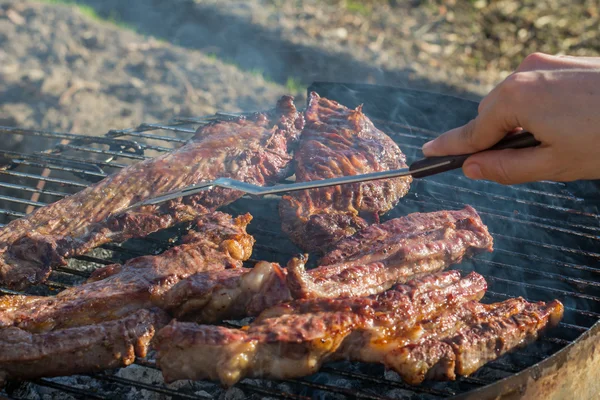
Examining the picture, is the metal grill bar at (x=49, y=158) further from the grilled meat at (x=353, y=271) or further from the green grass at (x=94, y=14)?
the green grass at (x=94, y=14)

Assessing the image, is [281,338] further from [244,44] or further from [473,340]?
[244,44]

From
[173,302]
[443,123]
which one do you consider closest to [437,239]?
[173,302]

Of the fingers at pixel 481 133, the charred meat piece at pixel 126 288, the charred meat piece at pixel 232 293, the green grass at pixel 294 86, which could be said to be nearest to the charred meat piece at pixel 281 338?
the charred meat piece at pixel 232 293

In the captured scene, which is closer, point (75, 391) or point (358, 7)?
point (75, 391)

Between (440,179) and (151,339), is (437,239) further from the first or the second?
(151,339)

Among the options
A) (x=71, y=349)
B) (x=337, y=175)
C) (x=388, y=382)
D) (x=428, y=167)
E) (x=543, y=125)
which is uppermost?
(x=543, y=125)

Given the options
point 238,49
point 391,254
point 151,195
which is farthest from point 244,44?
point 391,254

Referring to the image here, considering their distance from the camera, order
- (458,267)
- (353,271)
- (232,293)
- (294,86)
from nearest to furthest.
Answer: (232,293), (353,271), (458,267), (294,86)

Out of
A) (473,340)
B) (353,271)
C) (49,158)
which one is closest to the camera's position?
(473,340)
